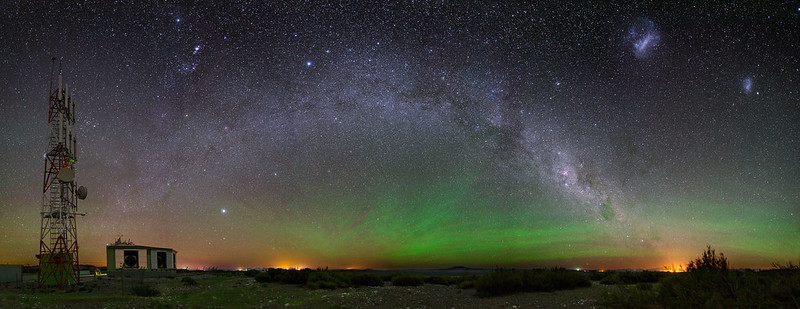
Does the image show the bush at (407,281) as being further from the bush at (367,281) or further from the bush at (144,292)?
the bush at (144,292)

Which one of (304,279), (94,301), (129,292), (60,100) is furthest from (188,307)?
(60,100)

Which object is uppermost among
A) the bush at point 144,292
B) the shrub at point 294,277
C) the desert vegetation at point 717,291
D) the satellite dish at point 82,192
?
the satellite dish at point 82,192

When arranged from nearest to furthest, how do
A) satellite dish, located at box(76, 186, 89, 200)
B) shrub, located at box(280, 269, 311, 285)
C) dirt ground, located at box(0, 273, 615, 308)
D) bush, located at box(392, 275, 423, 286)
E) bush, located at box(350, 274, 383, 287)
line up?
dirt ground, located at box(0, 273, 615, 308) → satellite dish, located at box(76, 186, 89, 200) → bush, located at box(392, 275, 423, 286) → bush, located at box(350, 274, 383, 287) → shrub, located at box(280, 269, 311, 285)

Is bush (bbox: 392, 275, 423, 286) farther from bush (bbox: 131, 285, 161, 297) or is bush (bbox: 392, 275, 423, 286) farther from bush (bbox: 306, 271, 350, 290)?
bush (bbox: 131, 285, 161, 297)

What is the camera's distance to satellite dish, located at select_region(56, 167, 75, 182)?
87.6 ft

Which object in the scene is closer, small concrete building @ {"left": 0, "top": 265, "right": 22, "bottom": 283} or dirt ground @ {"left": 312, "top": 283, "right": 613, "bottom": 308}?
dirt ground @ {"left": 312, "top": 283, "right": 613, "bottom": 308}

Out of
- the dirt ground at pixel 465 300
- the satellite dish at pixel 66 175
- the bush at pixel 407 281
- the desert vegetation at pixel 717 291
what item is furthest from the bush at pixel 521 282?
the satellite dish at pixel 66 175

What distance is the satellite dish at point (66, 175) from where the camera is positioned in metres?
26.7

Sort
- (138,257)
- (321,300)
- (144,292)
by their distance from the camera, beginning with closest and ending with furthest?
1. (321,300)
2. (144,292)
3. (138,257)

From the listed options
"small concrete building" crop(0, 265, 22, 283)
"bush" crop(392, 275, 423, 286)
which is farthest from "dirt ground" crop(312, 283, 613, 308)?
"small concrete building" crop(0, 265, 22, 283)

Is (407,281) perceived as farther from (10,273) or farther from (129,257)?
(129,257)

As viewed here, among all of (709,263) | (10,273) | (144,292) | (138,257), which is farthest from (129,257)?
(709,263)

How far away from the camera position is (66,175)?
2688 centimetres

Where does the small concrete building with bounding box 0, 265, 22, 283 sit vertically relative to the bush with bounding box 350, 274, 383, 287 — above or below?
above
